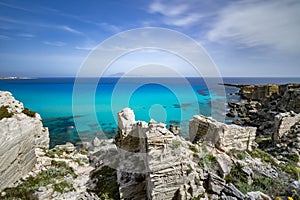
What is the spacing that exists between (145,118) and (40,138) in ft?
94.2

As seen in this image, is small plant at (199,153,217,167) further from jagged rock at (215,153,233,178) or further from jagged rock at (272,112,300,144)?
jagged rock at (272,112,300,144)

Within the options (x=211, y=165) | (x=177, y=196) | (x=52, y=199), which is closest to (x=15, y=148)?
(x=52, y=199)

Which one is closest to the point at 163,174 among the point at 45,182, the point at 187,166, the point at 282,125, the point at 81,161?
the point at 187,166

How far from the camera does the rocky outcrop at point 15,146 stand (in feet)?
28.5

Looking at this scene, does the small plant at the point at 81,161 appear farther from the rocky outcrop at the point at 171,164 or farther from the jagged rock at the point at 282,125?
the jagged rock at the point at 282,125

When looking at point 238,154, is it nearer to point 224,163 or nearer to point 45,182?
point 224,163

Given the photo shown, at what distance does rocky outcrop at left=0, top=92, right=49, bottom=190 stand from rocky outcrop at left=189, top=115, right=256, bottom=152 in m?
11.2

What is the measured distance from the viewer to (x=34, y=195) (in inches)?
342

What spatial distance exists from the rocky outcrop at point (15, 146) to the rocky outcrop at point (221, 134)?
1123cm

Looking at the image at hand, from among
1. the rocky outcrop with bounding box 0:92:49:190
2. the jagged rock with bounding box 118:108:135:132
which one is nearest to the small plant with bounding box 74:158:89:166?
the rocky outcrop with bounding box 0:92:49:190

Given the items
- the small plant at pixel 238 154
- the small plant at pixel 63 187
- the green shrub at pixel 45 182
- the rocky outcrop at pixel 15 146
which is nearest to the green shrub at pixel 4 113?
the rocky outcrop at pixel 15 146

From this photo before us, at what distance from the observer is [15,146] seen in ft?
30.6

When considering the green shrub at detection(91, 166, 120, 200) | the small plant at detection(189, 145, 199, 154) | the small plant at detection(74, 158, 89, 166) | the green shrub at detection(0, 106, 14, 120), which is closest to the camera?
the green shrub at detection(91, 166, 120, 200)

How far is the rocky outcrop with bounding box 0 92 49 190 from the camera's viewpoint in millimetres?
8680
